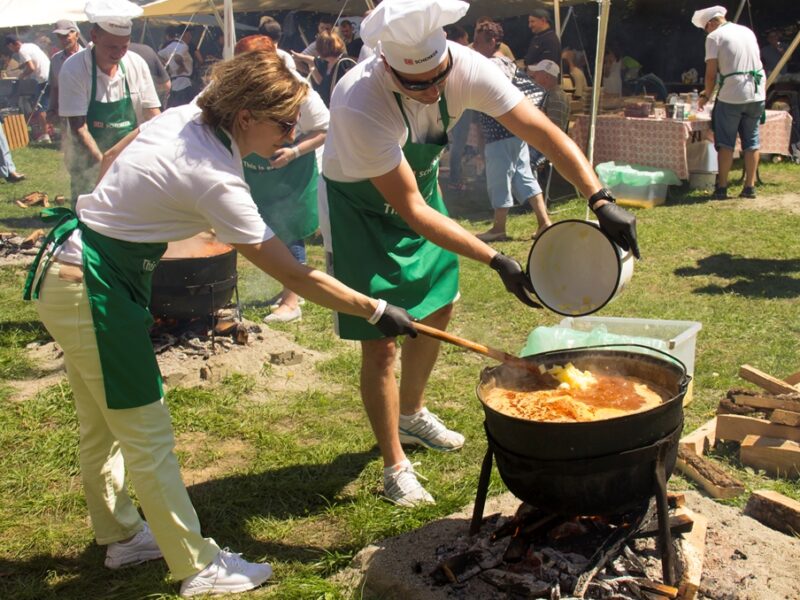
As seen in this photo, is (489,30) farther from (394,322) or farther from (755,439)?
(394,322)

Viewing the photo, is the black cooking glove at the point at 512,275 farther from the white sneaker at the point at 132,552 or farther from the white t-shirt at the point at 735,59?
the white t-shirt at the point at 735,59

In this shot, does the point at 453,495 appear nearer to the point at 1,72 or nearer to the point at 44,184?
the point at 44,184

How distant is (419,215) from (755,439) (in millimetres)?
2011

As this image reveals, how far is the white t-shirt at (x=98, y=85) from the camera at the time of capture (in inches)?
259

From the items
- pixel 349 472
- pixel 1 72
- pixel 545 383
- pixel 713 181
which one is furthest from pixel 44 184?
pixel 545 383

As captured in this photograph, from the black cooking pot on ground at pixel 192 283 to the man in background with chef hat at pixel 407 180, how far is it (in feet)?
5.64

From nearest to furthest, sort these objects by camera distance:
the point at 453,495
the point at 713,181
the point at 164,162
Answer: the point at 164,162
the point at 453,495
the point at 713,181

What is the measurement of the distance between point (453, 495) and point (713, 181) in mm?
7590

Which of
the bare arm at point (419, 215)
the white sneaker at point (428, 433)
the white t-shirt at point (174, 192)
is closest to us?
the white t-shirt at point (174, 192)

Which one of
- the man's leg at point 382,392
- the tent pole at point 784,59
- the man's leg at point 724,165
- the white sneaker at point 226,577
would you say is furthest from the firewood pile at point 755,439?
the tent pole at point 784,59

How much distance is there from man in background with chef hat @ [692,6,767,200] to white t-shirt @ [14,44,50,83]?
13834 millimetres

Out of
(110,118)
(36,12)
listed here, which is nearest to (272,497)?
(110,118)

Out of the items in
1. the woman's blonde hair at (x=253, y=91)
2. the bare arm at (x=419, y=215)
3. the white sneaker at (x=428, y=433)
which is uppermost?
the woman's blonde hair at (x=253, y=91)

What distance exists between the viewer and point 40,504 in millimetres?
3959
